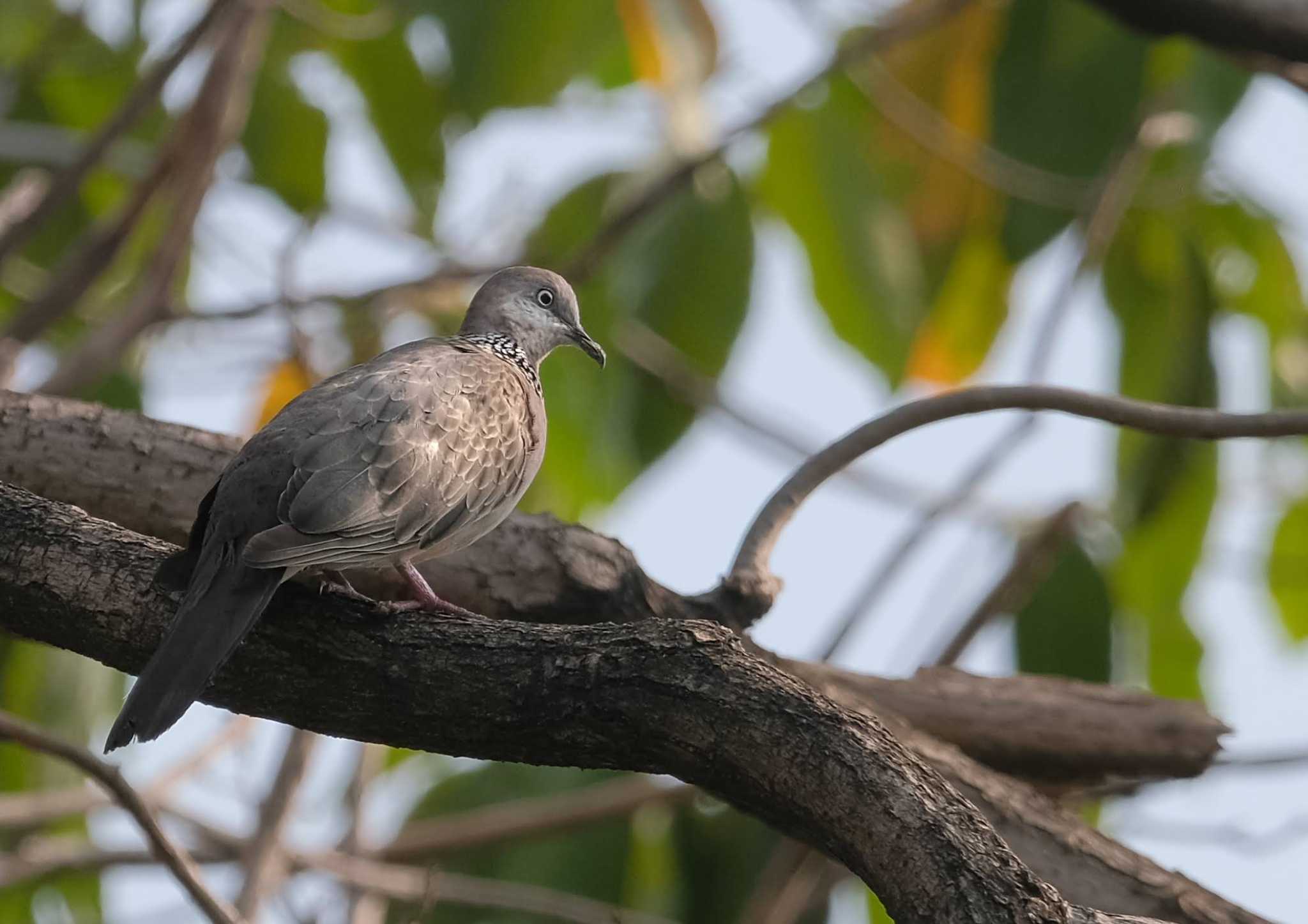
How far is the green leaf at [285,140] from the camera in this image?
6367 millimetres

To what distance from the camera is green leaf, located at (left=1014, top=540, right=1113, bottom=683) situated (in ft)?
17.8

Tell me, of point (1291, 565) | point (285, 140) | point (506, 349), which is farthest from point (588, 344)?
point (1291, 565)

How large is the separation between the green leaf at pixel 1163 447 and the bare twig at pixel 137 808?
3416 mm

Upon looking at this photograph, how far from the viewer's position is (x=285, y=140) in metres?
6.54

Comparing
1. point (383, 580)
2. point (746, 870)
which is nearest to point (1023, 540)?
point (746, 870)

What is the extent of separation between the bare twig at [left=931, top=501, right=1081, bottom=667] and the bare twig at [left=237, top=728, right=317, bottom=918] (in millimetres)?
2125

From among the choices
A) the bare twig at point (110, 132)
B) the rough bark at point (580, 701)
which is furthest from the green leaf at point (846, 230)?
the rough bark at point (580, 701)

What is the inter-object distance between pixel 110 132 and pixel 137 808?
250cm

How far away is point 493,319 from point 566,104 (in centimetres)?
226

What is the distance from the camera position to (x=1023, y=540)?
5906 mm

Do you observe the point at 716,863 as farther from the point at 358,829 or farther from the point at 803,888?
the point at 358,829

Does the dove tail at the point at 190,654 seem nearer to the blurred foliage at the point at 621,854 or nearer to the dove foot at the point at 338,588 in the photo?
the dove foot at the point at 338,588

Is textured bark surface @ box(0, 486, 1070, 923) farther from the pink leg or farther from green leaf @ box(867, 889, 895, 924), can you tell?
green leaf @ box(867, 889, 895, 924)

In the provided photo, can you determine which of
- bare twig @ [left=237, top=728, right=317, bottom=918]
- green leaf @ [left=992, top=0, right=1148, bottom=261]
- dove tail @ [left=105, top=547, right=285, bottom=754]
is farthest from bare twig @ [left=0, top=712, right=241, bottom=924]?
green leaf @ [left=992, top=0, right=1148, bottom=261]
